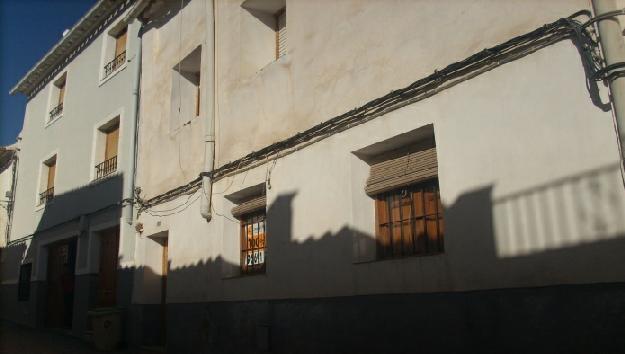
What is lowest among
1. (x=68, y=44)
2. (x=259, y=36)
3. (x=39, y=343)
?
(x=39, y=343)

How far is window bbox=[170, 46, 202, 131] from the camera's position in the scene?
10227 mm

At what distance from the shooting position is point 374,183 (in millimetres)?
6113

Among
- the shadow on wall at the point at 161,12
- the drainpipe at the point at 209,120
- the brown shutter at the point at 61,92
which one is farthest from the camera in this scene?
the brown shutter at the point at 61,92

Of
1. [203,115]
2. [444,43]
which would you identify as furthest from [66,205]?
[444,43]

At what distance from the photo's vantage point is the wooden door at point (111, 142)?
493 inches

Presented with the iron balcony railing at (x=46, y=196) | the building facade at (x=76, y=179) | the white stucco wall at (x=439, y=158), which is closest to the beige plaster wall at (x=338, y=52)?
the white stucco wall at (x=439, y=158)

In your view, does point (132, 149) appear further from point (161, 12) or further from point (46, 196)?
point (46, 196)

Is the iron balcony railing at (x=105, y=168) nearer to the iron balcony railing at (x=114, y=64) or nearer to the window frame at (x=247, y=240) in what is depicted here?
the iron balcony railing at (x=114, y=64)

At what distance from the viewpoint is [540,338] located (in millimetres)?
4125

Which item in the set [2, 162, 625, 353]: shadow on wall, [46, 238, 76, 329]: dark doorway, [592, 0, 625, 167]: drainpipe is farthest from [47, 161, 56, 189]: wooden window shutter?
[592, 0, 625, 167]: drainpipe

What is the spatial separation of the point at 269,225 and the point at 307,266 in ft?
3.30

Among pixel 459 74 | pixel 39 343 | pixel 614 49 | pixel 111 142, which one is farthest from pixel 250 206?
pixel 39 343

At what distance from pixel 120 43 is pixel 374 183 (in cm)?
956

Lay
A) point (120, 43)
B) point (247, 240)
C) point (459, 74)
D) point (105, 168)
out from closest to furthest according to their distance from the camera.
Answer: point (459, 74), point (247, 240), point (105, 168), point (120, 43)
